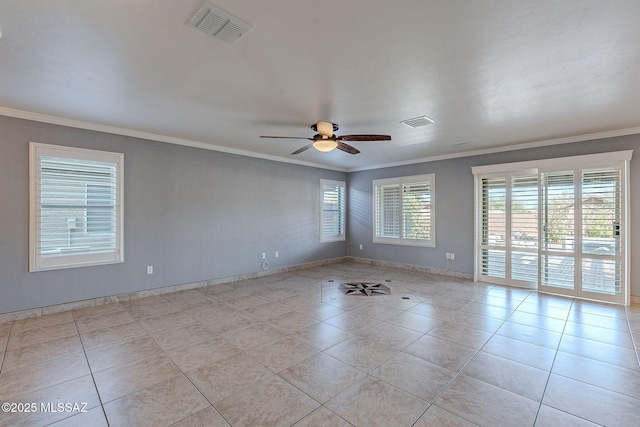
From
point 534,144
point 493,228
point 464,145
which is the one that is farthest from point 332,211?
point 534,144

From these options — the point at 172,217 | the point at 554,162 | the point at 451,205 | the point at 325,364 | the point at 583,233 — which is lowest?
the point at 325,364

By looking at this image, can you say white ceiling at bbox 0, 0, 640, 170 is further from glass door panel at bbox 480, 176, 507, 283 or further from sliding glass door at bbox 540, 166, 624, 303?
glass door panel at bbox 480, 176, 507, 283

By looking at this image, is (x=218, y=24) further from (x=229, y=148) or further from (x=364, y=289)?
(x=364, y=289)

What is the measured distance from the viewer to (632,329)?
3492 millimetres

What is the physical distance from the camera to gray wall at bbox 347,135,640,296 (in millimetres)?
4418

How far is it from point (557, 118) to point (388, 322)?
3.59 meters

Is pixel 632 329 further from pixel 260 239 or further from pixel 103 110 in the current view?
pixel 103 110

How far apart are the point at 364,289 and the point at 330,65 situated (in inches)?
155

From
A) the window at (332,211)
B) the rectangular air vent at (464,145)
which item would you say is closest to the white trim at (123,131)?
the window at (332,211)

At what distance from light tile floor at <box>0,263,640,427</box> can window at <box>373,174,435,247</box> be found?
2479 mm

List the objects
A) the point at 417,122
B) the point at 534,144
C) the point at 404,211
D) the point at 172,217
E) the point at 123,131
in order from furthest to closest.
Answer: the point at 404,211
the point at 534,144
the point at 172,217
the point at 123,131
the point at 417,122

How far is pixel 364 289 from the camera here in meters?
5.33

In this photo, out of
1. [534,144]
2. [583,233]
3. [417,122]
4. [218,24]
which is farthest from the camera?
[534,144]

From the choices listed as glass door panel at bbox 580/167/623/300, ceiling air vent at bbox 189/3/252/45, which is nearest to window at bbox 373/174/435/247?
glass door panel at bbox 580/167/623/300
